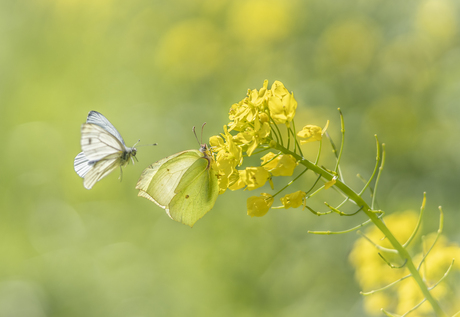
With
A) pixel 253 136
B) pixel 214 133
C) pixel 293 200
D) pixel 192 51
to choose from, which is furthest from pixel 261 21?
pixel 293 200

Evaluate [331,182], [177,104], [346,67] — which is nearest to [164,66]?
[177,104]

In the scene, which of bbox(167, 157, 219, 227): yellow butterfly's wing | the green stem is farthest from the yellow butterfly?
the green stem

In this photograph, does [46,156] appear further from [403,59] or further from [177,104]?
[403,59]

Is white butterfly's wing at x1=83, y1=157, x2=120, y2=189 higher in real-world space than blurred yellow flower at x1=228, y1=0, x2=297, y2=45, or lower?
lower

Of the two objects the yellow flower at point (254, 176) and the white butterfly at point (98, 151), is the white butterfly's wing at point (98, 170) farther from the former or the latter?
the yellow flower at point (254, 176)

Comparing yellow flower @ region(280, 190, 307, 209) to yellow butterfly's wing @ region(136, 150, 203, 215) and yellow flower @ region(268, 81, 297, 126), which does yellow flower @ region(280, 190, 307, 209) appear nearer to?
yellow flower @ region(268, 81, 297, 126)

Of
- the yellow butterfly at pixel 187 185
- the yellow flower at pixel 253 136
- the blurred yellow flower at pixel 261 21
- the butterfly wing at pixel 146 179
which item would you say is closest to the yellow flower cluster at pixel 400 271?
the yellow butterfly at pixel 187 185

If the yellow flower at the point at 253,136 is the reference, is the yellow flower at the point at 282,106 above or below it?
above
